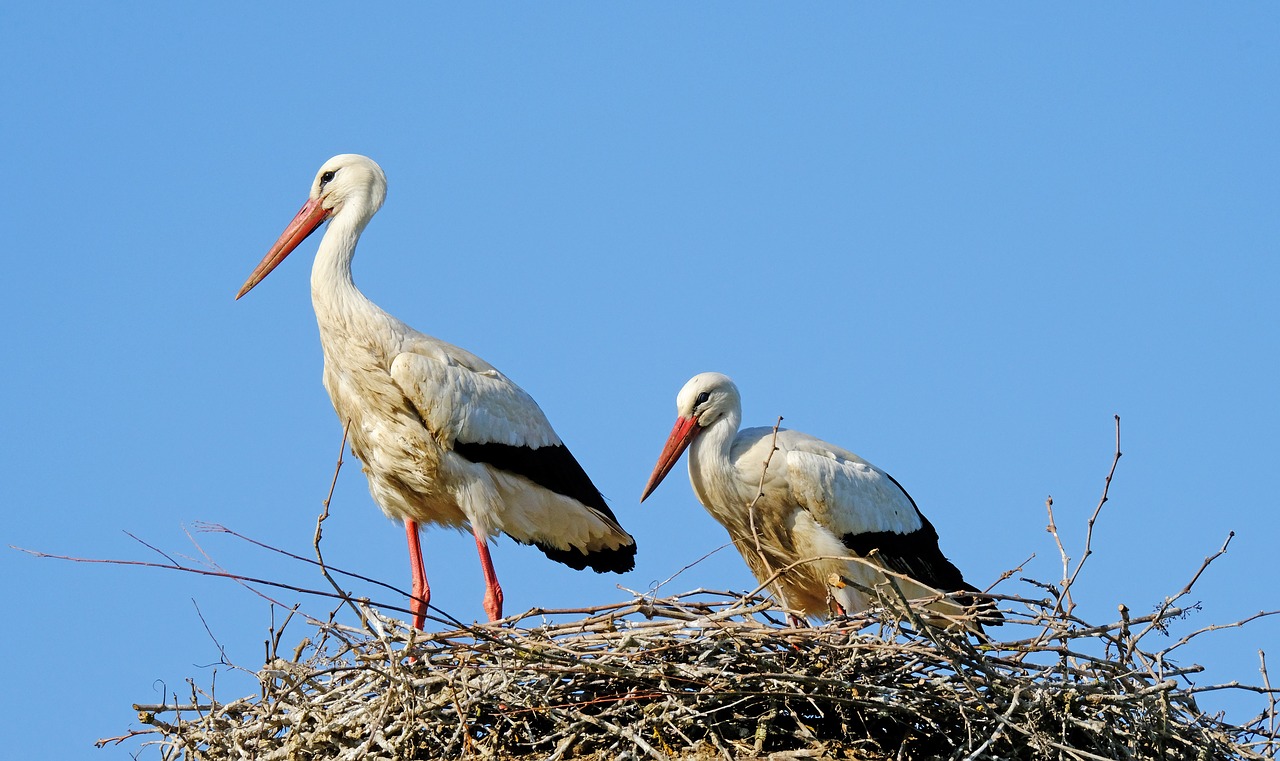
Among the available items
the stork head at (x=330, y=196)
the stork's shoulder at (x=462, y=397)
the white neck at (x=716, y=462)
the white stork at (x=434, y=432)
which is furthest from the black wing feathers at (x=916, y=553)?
the stork head at (x=330, y=196)

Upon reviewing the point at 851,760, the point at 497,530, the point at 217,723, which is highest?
the point at 497,530

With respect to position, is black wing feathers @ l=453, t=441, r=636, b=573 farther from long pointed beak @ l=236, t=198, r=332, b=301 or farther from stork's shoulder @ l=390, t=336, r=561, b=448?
long pointed beak @ l=236, t=198, r=332, b=301

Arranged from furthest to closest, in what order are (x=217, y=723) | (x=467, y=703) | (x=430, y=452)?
(x=430, y=452), (x=217, y=723), (x=467, y=703)

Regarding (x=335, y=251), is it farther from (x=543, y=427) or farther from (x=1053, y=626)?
(x=1053, y=626)

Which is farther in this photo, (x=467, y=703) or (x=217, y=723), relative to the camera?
(x=217, y=723)

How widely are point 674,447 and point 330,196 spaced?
210cm

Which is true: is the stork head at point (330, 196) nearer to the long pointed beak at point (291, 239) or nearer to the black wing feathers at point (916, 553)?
the long pointed beak at point (291, 239)

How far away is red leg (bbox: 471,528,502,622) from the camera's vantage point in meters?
7.57

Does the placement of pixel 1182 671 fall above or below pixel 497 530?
below

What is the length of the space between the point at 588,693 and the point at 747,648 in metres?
0.55

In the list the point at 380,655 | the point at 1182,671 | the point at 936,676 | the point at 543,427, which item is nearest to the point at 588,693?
the point at 380,655

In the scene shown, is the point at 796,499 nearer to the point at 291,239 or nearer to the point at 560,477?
the point at 560,477

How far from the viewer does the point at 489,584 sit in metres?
7.60

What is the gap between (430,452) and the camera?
24.1 ft
